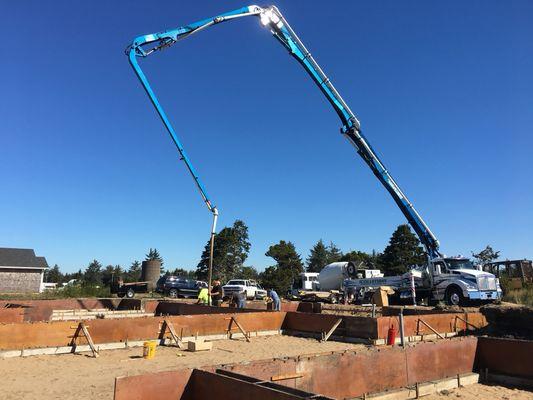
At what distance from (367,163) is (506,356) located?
53.0 ft

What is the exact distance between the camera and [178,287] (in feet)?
119

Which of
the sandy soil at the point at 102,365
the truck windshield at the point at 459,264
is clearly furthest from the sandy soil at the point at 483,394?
the truck windshield at the point at 459,264

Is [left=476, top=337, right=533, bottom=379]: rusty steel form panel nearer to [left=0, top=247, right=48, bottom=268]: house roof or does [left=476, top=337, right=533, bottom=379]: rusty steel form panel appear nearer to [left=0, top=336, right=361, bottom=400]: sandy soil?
[left=0, top=336, right=361, bottom=400]: sandy soil

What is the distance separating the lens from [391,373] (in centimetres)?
795

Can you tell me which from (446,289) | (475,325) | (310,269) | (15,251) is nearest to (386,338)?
(475,325)

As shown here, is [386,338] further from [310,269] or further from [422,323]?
[310,269]

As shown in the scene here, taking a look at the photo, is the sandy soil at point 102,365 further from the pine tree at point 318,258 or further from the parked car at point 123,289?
the pine tree at point 318,258

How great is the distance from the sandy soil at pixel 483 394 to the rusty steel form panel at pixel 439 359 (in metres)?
0.44

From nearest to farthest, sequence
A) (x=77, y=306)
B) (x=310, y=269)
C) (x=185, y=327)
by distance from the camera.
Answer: (x=185, y=327) → (x=77, y=306) → (x=310, y=269)

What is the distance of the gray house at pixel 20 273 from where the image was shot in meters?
43.6

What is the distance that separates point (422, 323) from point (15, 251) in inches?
1818

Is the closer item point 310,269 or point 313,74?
point 313,74

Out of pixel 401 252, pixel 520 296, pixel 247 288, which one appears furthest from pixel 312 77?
pixel 401 252

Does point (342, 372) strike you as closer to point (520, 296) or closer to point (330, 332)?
Result: point (330, 332)
